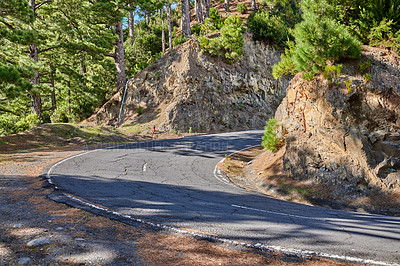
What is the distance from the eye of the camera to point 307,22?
10.6m

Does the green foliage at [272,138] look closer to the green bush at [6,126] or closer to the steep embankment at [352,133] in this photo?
the steep embankment at [352,133]

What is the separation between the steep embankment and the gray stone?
8215 millimetres

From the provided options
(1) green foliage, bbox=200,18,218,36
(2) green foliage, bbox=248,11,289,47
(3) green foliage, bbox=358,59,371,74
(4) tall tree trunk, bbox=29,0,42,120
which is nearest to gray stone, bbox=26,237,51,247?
(3) green foliage, bbox=358,59,371,74

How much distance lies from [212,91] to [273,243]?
23.9m

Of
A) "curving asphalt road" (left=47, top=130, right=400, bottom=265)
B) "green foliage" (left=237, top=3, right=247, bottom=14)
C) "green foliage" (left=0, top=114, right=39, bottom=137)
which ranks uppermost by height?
"green foliage" (left=237, top=3, right=247, bottom=14)

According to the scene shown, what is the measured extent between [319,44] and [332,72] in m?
1.20

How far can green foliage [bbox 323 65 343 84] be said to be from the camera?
33.2 feet

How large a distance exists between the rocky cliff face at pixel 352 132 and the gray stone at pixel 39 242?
330 inches

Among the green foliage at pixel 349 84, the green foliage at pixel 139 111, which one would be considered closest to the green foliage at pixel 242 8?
the green foliage at pixel 139 111

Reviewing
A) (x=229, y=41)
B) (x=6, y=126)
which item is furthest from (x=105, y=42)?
(x=229, y=41)

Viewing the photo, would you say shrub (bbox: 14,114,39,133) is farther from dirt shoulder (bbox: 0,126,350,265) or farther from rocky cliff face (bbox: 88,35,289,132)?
dirt shoulder (bbox: 0,126,350,265)

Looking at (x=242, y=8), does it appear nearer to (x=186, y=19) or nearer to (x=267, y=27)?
(x=267, y=27)

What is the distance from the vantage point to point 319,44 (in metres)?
10.4

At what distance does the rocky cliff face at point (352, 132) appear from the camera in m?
8.81
